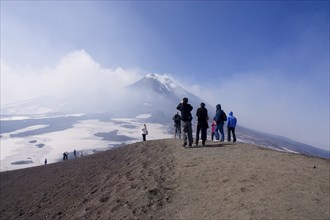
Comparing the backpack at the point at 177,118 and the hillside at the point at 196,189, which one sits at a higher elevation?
the backpack at the point at 177,118

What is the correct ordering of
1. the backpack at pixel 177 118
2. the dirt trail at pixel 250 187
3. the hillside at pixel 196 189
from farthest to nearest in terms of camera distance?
the backpack at pixel 177 118 < the hillside at pixel 196 189 < the dirt trail at pixel 250 187

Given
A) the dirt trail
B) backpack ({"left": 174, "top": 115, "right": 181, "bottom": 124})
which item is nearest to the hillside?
the dirt trail

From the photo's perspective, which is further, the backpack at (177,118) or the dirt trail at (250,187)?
the backpack at (177,118)

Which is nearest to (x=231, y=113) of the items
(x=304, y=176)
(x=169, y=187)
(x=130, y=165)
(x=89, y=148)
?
(x=130, y=165)

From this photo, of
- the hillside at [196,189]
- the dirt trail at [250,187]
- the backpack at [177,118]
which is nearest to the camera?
the dirt trail at [250,187]

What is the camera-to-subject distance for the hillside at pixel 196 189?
1095cm

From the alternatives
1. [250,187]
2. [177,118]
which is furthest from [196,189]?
[177,118]

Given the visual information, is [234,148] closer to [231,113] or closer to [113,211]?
[231,113]

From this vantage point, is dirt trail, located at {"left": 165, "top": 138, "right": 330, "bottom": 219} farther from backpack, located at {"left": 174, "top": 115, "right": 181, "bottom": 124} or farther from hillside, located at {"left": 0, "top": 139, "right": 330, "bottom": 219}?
backpack, located at {"left": 174, "top": 115, "right": 181, "bottom": 124}

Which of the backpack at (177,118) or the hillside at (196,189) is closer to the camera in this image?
the hillside at (196,189)

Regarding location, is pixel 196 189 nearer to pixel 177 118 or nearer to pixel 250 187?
pixel 250 187

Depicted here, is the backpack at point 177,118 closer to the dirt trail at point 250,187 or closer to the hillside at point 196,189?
the hillside at point 196,189

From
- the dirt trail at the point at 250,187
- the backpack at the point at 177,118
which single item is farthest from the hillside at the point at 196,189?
the backpack at the point at 177,118

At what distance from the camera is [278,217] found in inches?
397
